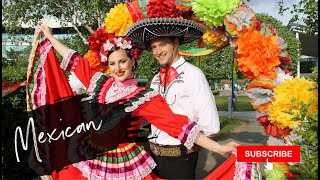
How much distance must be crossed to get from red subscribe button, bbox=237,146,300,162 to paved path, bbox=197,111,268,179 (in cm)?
158

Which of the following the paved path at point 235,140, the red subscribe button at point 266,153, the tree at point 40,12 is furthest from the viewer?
the tree at point 40,12

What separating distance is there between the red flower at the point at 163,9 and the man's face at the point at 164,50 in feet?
0.89

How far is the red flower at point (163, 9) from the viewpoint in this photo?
333 cm

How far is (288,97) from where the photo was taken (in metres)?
3.05

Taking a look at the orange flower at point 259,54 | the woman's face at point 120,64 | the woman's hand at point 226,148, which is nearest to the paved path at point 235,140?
the orange flower at point 259,54

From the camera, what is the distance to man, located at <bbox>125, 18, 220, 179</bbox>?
117 inches

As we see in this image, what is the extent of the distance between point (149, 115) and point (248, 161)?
880 mm

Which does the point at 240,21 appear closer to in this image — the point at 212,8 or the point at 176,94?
the point at 212,8

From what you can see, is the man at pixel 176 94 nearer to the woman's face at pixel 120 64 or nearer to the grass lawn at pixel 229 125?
the woman's face at pixel 120 64

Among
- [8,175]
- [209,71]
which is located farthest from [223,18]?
[209,71]

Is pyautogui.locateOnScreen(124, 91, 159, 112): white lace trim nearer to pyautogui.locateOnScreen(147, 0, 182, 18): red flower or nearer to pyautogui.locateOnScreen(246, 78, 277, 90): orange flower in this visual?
pyautogui.locateOnScreen(147, 0, 182, 18): red flower

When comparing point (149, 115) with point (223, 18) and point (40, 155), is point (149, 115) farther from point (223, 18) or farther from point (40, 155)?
point (223, 18)

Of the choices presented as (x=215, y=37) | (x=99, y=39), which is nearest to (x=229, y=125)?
(x=215, y=37)

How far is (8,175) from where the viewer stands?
16.3 feet
